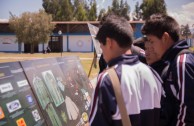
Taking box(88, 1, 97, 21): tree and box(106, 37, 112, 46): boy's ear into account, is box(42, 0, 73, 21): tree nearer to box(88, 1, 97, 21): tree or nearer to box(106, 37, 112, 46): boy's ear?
box(88, 1, 97, 21): tree

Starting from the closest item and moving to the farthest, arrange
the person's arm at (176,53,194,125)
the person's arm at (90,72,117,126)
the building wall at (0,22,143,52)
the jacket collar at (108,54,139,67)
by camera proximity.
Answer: the person's arm at (90,72,117,126), the jacket collar at (108,54,139,67), the person's arm at (176,53,194,125), the building wall at (0,22,143,52)

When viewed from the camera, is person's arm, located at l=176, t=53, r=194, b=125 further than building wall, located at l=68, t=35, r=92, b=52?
No

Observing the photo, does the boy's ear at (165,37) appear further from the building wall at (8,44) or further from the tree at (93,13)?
the tree at (93,13)

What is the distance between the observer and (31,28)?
194 ft

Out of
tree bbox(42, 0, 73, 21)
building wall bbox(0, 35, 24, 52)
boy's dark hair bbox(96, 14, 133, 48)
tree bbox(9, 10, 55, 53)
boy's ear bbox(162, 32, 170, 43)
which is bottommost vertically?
building wall bbox(0, 35, 24, 52)

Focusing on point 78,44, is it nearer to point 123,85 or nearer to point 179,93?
point 179,93

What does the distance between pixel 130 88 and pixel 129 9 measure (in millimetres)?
79239

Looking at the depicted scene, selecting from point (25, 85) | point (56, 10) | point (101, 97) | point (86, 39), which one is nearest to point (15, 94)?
point (25, 85)

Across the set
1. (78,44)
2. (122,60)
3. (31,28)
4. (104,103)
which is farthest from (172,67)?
(78,44)

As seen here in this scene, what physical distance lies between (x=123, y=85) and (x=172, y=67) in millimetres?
884

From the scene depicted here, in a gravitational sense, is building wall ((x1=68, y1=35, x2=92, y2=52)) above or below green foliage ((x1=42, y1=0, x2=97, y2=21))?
below

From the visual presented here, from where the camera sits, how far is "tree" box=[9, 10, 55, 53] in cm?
5797

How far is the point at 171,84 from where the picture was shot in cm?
307

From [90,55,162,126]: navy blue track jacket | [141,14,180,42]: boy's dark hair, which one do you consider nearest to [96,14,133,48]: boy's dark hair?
[90,55,162,126]: navy blue track jacket
